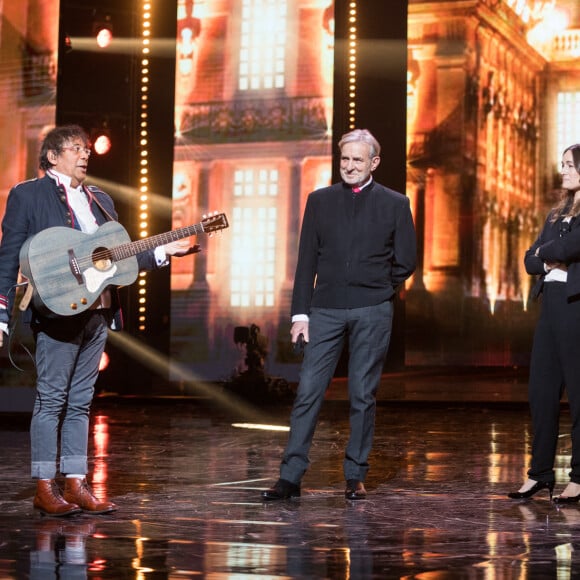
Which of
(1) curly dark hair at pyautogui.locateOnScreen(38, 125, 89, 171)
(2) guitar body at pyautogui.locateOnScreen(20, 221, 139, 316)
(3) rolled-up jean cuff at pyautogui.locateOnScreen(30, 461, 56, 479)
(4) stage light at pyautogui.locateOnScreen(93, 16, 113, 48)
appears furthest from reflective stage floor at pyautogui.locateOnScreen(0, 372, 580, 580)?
(4) stage light at pyautogui.locateOnScreen(93, 16, 113, 48)

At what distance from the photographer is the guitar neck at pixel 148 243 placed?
481cm

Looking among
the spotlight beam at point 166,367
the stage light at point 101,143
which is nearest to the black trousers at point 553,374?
the spotlight beam at point 166,367

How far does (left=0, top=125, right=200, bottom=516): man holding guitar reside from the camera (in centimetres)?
473

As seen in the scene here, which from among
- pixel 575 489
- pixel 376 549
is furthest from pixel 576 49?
pixel 376 549

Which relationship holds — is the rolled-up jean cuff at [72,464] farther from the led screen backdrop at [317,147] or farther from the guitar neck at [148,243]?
the led screen backdrop at [317,147]

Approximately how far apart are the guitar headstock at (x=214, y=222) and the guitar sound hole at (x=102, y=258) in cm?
43

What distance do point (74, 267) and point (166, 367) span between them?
20.6ft

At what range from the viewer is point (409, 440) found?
25.2 feet

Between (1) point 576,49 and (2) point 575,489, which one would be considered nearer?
(2) point 575,489

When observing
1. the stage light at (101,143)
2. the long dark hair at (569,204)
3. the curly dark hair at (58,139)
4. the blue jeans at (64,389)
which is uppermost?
the stage light at (101,143)

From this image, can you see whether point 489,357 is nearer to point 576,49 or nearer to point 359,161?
point 576,49

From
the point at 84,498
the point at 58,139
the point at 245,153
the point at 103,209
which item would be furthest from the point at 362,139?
the point at 245,153

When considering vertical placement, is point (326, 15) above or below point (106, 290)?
above

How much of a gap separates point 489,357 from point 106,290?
625cm
